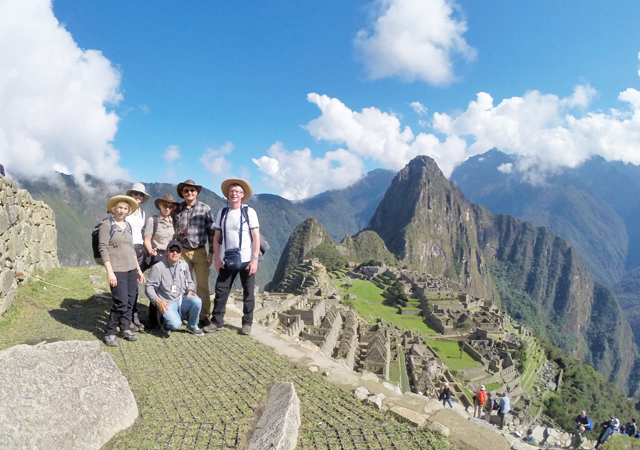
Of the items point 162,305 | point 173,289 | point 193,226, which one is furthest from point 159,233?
point 162,305

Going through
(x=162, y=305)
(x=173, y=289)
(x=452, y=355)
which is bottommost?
(x=452, y=355)

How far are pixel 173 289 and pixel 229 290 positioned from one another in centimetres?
89

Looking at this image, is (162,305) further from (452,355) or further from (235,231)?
(452,355)

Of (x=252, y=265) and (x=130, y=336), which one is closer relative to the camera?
(x=130, y=336)

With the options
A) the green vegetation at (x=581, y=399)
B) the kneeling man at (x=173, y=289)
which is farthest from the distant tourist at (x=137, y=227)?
the green vegetation at (x=581, y=399)

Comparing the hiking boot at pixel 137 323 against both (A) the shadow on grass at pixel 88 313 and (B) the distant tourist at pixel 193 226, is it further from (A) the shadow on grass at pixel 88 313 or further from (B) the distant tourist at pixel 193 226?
(B) the distant tourist at pixel 193 226

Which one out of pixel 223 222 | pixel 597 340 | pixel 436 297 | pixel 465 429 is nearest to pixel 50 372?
pixel 223 222

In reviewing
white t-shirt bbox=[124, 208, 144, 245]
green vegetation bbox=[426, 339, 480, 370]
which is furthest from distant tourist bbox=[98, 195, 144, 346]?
green vegetation bbox=[426, 339, 480, 370]

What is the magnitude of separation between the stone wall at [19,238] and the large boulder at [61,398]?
3711 mm

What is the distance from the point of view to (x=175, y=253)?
5.61m

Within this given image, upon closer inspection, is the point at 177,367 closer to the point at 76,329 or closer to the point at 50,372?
the point at 50,372

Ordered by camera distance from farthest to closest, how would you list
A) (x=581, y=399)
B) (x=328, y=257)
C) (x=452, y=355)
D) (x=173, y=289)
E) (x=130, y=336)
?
(x=328, y=257)
(x=581, y=399)
(x=452, y=355)
(x=173, y=289)
(x=130, y=336)

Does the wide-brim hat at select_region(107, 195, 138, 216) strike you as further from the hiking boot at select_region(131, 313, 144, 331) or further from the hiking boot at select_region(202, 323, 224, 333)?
the hiking boot at select_region(202, 323, 224, 333)

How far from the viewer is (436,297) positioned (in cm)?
5434
